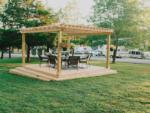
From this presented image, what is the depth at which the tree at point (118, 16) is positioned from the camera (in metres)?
20.3

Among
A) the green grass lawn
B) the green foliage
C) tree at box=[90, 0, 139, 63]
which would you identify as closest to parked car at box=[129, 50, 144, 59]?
tree at box=[90, 0, 139, 63]

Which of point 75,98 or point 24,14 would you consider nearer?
point 75,98

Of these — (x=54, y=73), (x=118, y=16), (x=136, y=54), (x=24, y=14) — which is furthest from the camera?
(x=136, y=54)

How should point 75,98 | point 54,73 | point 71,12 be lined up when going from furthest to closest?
1. point 71,12
2. point 54,73
3. point 75,98

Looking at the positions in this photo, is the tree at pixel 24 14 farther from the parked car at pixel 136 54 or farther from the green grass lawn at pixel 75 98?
the parked car at pixel 136 54

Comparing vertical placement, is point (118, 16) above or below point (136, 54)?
above

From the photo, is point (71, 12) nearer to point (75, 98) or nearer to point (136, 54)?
point (136, 54)

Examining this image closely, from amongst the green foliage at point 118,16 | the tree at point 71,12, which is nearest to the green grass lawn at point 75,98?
the green foliage at point 118,16

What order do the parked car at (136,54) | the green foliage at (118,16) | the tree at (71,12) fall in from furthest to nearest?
1. the parked car at (136,54)
2. the tree at (71,12)
3. the green foliage at (118,16)

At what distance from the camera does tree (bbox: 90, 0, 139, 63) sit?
66.6 ft

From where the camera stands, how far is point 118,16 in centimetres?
2091

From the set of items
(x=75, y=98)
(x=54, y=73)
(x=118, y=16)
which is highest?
(x=118, y=16)

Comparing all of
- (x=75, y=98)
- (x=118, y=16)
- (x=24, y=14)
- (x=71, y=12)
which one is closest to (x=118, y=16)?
(x=118, y=16)

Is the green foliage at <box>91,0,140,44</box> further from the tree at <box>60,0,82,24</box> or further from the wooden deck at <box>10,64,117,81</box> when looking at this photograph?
the tree at <box>60,0,82,24</box>
